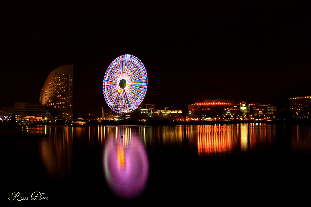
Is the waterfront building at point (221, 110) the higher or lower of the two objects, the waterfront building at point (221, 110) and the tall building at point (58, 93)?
the lower

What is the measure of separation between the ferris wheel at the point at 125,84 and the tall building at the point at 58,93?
4584 centimetres

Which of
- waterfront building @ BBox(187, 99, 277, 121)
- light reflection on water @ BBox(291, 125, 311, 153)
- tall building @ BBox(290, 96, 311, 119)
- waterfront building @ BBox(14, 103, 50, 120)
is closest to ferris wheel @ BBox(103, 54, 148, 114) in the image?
light reflection on water @ BBox(291, 125, 311, 153)

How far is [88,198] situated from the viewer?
475cm

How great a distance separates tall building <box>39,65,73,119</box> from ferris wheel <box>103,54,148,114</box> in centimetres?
4584

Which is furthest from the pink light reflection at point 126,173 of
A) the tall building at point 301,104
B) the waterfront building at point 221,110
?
the tall building at point 301,104

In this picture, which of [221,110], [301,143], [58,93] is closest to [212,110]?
[221,110]

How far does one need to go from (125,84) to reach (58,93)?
50797 millimetres

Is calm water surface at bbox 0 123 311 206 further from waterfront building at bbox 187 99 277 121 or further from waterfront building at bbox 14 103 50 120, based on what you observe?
waterfront building at bbox 187 99 277 121

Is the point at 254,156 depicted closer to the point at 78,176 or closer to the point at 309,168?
the point at 309,168

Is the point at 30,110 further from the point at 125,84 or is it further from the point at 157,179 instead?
the point at 157,179

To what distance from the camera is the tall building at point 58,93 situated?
76.9 meters

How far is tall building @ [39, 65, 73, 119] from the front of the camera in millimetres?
76938

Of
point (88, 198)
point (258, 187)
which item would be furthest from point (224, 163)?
point (88, 198)

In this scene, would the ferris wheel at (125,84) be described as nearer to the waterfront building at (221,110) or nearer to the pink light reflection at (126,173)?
the pink light reflection at (126,173)
